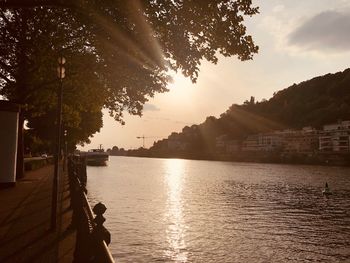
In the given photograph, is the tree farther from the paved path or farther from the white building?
the white building

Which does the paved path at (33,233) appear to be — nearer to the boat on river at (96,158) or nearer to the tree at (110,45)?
the tree at (110,45)

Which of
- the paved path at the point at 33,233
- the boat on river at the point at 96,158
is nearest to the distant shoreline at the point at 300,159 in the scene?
the boat on river at the point at 96,158

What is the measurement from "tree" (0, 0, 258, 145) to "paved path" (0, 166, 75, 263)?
666 centimetres

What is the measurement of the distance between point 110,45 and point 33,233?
7895 millimetres

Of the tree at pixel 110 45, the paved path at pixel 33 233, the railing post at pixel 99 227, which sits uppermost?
the tree at pixel 110 45

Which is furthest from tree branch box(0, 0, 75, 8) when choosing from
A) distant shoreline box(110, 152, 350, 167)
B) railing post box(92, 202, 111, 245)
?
distant shoreline box(110, 152, 350, 167)

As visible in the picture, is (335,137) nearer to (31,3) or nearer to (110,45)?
(110,45)

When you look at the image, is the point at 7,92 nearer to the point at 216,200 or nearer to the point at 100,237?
the point at 216,200

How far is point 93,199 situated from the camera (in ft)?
111

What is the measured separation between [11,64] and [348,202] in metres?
31.5

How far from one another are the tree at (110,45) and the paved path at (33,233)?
6.66 metres

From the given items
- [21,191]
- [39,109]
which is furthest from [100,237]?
[39,109]

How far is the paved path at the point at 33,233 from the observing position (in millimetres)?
9602

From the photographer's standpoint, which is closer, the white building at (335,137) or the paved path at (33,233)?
the paved path at (33,233)
